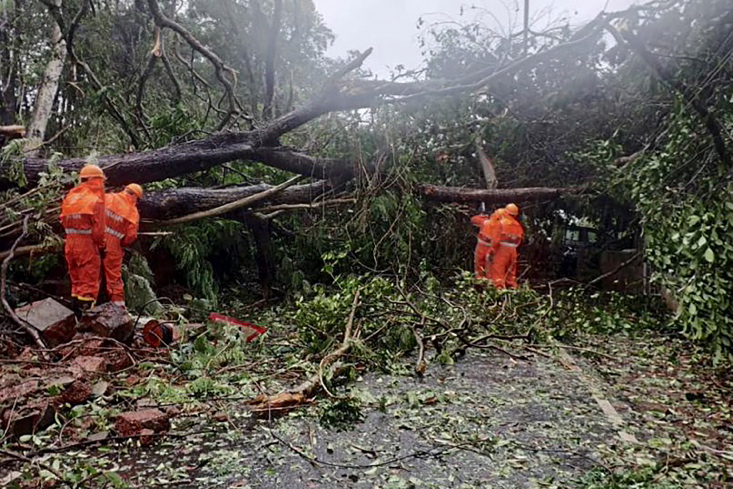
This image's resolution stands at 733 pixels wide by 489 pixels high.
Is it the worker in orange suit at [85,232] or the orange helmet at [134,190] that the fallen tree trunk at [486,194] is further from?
the worker in orange suit at [85,232]

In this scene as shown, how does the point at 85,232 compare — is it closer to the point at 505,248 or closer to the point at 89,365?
the point at 89,365

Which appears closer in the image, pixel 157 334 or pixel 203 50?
pixel 157 334

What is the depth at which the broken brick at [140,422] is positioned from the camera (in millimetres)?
2594

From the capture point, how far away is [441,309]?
213 inches

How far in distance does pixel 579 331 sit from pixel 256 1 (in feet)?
27.8

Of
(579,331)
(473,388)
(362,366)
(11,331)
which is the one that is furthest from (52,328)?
(579,331)

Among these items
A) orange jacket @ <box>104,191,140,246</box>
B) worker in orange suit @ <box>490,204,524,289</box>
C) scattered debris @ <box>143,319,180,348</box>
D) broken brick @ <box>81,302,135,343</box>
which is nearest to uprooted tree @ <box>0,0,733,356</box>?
worker in orange suit @ <box>490,204,524,289</box>

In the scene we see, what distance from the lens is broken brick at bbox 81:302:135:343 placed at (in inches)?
152

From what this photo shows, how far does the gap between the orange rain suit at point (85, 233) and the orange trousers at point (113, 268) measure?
0.23 ft

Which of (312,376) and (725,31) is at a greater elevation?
(725,31)

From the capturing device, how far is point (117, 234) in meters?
4.51

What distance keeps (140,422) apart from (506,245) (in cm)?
529

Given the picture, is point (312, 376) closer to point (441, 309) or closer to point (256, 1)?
point (441, 309)

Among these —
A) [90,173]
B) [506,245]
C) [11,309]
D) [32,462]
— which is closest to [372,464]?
[32,462]
